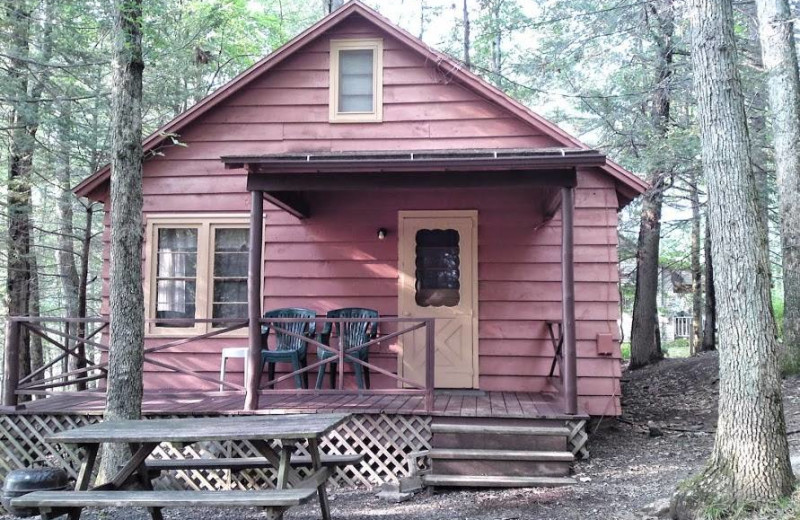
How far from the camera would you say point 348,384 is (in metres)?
7.50

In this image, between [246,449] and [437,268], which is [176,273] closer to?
[246,449]

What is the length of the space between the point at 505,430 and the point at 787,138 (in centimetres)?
646

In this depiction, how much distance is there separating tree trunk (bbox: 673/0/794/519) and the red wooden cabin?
272 cm

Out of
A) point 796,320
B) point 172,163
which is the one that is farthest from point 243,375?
point 796,320

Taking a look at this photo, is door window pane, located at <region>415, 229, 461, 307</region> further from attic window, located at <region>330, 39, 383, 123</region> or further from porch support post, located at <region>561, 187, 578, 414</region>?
porch support post, located at <region>561, 187, 578, 414</region>

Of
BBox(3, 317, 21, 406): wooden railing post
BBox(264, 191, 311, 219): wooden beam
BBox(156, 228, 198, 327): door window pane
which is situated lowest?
BBox(3, 317, 21, 406): wooden railing post

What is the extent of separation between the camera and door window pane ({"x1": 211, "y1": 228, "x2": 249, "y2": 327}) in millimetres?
7789

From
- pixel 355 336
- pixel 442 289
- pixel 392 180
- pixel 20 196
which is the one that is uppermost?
pixel 20 196

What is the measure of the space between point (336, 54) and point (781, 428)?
6.47 meters

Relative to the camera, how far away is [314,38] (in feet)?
25.6

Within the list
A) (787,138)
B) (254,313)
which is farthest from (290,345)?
(787,138)

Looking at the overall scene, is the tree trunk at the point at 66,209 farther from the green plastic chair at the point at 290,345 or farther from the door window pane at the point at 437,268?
the door window pane at the point at 437,268

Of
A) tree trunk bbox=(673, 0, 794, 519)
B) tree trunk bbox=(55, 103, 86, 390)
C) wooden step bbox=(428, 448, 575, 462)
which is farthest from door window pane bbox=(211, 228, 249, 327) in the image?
tree trunk bbox=(673, 0, 794, 519)

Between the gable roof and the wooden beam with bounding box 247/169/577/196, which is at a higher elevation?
the gable roof
